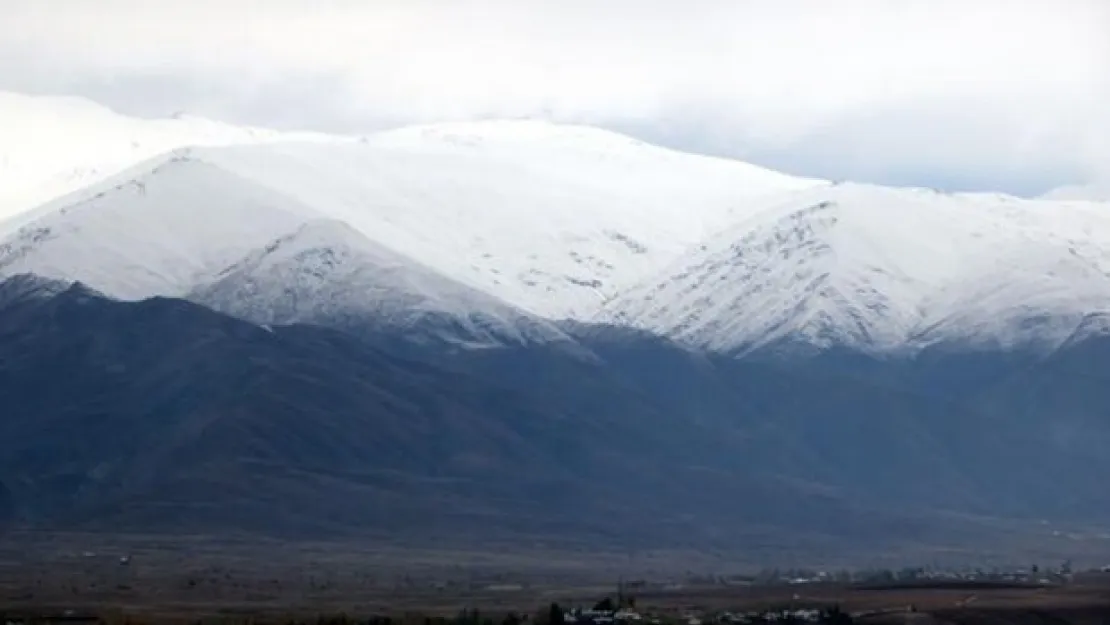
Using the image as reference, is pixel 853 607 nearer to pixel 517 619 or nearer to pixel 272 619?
pixel 517 619

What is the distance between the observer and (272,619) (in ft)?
625

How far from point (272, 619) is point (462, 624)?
15.3 meters

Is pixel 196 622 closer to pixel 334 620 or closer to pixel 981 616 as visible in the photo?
pixel 334 620

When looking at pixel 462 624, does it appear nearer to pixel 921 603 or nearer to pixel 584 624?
pixel 584 624

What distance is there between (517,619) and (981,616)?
28039mm

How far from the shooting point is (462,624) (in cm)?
18112

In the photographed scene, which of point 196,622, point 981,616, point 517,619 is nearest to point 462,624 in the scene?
point 517,619

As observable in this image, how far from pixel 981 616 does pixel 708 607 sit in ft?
66.5

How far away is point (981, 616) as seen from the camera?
186 meters

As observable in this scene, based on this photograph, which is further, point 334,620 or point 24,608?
point 24,608

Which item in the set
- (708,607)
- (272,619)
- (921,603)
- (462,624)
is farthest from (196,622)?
(921,603)

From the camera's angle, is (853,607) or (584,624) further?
(853,607)

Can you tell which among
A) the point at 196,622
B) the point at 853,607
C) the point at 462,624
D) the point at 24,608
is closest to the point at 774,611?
the point at 853,607

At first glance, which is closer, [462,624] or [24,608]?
[462,624]
